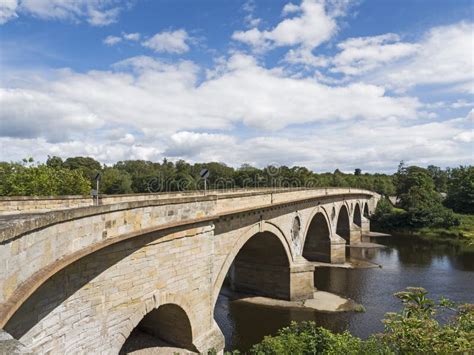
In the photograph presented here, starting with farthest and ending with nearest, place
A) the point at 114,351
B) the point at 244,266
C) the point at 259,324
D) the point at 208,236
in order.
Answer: the point at 244,266, the point at 259,324, the point at 208,236, the point at 114,351

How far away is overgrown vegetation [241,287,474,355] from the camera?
23.1 feet

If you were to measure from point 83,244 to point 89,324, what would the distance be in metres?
1.78

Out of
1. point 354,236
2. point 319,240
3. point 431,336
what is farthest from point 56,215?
point 354,236

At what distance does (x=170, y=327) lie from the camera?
11781mm

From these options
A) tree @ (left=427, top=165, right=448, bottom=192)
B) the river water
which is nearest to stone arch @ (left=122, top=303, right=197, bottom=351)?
the river water

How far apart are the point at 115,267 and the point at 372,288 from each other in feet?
80.0

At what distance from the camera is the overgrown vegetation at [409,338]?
277 inches

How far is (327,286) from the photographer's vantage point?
28766mm

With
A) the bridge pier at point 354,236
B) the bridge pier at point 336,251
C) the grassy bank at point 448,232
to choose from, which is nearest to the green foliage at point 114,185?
the bridge pier at point 354,236

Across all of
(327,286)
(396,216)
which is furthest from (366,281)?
(396,216)

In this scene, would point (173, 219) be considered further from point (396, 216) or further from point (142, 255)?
point (396, 216)

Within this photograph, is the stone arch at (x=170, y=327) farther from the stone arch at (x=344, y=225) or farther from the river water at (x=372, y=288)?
the stone arch at (x=344, y=225)

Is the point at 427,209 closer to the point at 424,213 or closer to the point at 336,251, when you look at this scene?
the point at 424,213

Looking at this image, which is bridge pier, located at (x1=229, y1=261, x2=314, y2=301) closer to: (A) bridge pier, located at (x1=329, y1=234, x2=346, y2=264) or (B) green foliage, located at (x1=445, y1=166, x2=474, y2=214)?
(A) bridge pier, located at (x1=329, y1=234, x2=346, y2=264)
